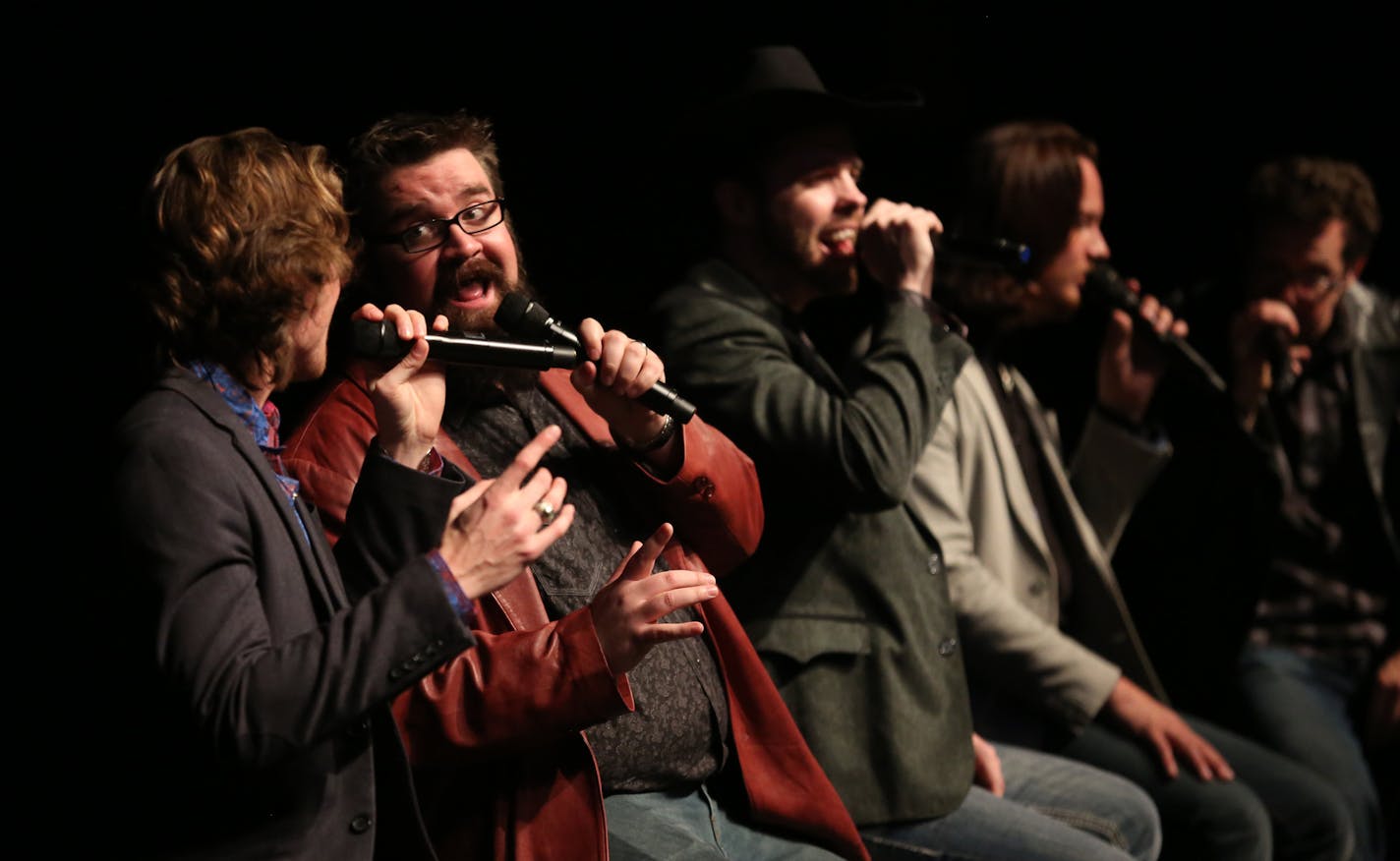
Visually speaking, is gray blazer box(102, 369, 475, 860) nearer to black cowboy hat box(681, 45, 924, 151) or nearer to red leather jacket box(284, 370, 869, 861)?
red leather jacket box(284, 370, 869, 861)

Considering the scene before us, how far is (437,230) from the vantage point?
2039mm

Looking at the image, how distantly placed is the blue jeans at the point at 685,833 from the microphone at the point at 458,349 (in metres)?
0.59

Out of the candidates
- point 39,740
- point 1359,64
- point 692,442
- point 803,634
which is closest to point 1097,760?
point 803,634

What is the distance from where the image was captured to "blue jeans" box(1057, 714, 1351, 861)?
2666 mm

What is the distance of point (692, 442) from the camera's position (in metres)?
2.07

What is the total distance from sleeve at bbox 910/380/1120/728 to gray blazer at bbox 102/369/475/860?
131 centimetres

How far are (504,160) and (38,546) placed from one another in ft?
3.39

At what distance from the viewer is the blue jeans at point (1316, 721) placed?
115 inches

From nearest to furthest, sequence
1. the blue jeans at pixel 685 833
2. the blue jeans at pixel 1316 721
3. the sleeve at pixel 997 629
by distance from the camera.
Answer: the blue jeans at pixel 685 833 < the sleeve at pixel 997 629 < the blue jeans at pixel 1316 721

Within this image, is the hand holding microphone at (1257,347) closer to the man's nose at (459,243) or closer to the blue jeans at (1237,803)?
the blue jeans at (1237,803)

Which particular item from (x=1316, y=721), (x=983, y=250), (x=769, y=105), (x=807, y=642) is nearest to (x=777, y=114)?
(x=769, y=105)

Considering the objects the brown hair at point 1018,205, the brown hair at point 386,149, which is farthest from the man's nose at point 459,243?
the brown hair at point 1018,205

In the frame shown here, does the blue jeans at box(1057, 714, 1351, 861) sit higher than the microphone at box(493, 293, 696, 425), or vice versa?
the microphone at box(493, 293, 696, 425)

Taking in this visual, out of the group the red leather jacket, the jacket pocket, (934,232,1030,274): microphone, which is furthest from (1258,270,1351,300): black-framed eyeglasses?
the red leather jacket
